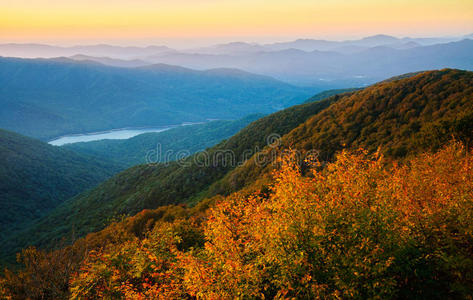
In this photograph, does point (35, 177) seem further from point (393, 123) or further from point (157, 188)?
point (393, 123)

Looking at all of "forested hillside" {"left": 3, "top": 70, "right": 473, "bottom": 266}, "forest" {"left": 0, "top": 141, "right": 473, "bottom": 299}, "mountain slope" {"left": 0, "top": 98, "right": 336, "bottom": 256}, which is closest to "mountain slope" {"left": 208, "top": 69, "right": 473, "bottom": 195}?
"forested hillside" {"left": 3, "top": 70, "right": 473, "bottom": 266}

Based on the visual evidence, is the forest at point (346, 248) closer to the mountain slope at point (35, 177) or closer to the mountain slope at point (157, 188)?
the mountain slope at point (157, 188)

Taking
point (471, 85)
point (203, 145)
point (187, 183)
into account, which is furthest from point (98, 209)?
point (203, 145)

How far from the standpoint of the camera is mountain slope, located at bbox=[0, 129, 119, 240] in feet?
Result: 300

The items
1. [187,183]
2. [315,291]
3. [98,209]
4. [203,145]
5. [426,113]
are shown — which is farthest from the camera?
[203,145]

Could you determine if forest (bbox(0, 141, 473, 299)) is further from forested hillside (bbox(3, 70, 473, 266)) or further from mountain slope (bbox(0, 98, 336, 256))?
mountain slope (bbox(0, 98, 336, 256))

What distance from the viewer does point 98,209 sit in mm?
67188

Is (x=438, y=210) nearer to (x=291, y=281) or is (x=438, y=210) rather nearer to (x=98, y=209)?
(x=291, y=281)

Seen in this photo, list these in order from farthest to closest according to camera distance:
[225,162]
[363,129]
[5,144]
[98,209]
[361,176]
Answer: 1. [5,144]
2. [98,209]
3. [225,162]
4. [363,129]
5. [361,176]

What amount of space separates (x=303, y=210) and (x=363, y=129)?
1203 inches

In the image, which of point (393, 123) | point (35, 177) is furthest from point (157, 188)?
point (35, 177)

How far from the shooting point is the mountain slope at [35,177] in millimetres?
91375

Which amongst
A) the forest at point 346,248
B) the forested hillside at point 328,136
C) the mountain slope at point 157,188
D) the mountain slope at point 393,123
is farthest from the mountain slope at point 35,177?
the forest at point 346,248

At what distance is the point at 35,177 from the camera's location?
10944 cm
